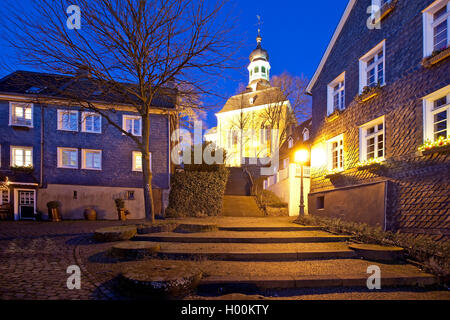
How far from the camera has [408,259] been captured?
5938mm

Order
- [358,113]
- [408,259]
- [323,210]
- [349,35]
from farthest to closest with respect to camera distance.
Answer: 1. [323,210]
2. [349,35]
3. [358,113]
4. [408,259]

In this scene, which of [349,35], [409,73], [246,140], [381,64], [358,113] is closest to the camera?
[409,73]

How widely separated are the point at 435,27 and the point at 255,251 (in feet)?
26.7

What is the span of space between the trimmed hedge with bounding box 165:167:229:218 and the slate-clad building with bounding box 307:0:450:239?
5.67 metres

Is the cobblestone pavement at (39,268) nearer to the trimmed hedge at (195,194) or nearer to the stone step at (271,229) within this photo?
the stone step at (271,229)

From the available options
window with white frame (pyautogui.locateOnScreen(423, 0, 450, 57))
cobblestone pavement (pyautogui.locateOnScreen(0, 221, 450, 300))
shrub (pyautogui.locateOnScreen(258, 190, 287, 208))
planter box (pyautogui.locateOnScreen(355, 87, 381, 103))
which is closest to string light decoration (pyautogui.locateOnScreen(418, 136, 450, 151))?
window with white frame (pyautogui.locateOnScreen(423, 0, 450, 57))

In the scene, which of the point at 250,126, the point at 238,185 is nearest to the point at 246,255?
the point at 238,185

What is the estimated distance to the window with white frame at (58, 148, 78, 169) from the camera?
53.8 ft

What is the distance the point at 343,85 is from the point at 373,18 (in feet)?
→ 9.40

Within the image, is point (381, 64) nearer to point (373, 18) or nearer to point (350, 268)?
point (373, 18)

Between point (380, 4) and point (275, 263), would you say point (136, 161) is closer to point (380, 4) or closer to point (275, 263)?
point (275, 263)

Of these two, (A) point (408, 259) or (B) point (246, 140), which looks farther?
(B) point (246, 140)
